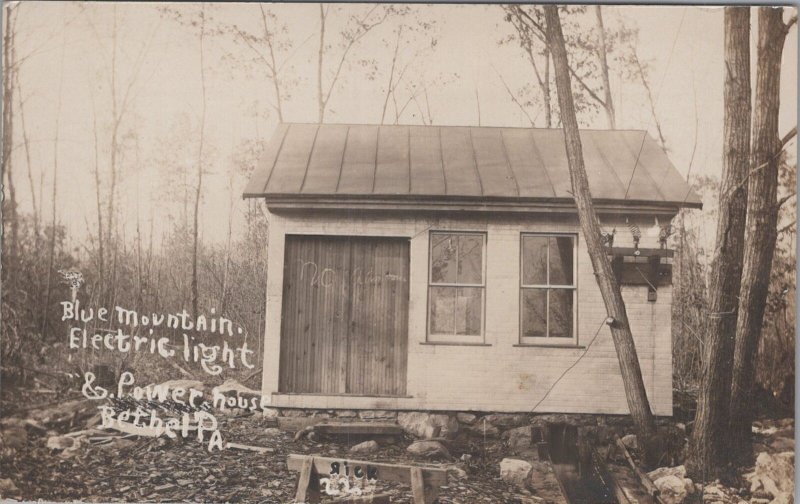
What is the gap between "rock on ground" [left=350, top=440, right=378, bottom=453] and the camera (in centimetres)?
597

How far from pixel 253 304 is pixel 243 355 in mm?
485

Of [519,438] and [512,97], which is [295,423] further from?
[512,97]

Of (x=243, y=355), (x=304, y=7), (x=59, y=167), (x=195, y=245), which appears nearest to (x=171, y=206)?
(x=195, y=245)

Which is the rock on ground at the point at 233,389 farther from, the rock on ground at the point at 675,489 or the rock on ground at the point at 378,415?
the rock on ground at the point at 675,489

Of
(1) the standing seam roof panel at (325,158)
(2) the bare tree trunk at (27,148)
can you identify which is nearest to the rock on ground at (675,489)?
(1) the standing seam roof panel at (325,158)

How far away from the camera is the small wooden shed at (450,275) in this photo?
239 inches

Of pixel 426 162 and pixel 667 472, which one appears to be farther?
pixel 426 162

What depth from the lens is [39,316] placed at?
20.3 feet

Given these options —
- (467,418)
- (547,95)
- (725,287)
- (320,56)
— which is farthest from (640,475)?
(320,56)

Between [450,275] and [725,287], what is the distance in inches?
98.5

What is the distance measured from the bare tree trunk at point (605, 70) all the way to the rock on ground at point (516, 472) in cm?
326

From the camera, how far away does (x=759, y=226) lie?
5.92 m

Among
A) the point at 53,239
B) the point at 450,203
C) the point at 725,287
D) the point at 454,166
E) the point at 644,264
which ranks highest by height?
→ the point at 454,166

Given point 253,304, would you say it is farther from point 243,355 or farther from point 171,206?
point 171,206
